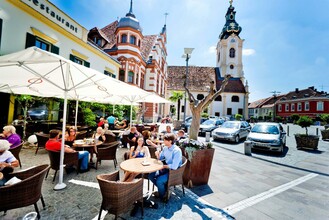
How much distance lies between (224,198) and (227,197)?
120 mm

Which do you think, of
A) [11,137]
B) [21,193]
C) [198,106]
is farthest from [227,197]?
[11,137]

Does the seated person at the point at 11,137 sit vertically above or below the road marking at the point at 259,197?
above

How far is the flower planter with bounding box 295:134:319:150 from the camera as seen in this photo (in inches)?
423

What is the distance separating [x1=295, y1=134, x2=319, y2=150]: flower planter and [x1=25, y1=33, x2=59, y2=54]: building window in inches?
690

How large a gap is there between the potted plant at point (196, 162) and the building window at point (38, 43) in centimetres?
1033

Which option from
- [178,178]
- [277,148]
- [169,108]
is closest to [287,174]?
[277,148]

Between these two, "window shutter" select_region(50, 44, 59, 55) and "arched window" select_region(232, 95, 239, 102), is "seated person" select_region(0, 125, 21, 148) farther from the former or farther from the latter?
"arched window" select_region(232, 95, 239, 102)

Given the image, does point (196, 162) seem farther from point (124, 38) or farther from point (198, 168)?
point (124, 38)

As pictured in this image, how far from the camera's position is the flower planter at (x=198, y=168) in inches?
179

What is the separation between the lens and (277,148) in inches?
361

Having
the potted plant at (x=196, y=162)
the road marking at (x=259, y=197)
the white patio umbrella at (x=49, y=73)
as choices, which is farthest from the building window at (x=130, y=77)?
the road marking at (x=259, y=197)

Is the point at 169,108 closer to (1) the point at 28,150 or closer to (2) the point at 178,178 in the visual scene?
(1) the point at 28,150

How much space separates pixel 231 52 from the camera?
47.5 metres

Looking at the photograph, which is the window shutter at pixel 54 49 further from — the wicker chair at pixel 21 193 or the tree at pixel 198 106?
the tree at pixel 198 106
